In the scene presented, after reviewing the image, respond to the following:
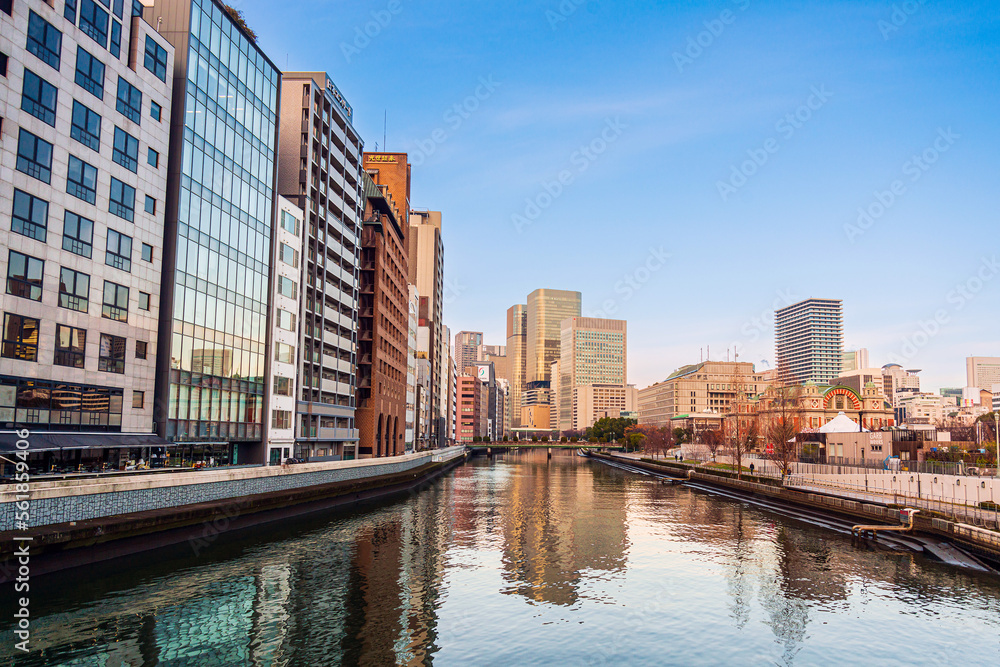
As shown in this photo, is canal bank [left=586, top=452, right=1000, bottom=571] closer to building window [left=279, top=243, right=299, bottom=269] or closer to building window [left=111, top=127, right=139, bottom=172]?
building window [left=279, top=243, right=299, bottom=269]

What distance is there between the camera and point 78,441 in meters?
41.8

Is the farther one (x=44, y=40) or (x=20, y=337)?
(x=44, y=40)

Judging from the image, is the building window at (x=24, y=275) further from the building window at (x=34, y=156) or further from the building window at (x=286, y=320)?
the building window at (x=286, y=320)

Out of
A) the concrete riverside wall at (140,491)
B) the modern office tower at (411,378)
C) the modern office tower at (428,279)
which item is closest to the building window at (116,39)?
the concrete riverside wall at (140,491)

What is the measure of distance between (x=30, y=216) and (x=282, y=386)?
34078 mm

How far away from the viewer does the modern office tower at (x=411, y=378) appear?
135425mm

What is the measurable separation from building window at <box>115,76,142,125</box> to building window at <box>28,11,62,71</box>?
5506 mm

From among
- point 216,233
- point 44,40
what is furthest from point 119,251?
point 44,40

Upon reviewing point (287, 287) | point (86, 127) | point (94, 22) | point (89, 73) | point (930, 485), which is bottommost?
point (930, 485)

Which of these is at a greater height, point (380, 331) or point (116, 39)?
point (116, 39)

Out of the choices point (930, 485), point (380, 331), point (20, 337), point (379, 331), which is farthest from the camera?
point (380, 331)

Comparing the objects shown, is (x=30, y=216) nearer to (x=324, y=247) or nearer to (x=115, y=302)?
(x=115, y=302)

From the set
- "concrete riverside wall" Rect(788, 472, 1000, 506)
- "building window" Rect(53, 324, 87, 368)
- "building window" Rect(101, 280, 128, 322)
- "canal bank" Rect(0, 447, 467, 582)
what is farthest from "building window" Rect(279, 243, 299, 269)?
"concrete riverside wall" Rect(788, 472, 1000, 506)

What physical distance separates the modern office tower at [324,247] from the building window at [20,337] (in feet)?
123
